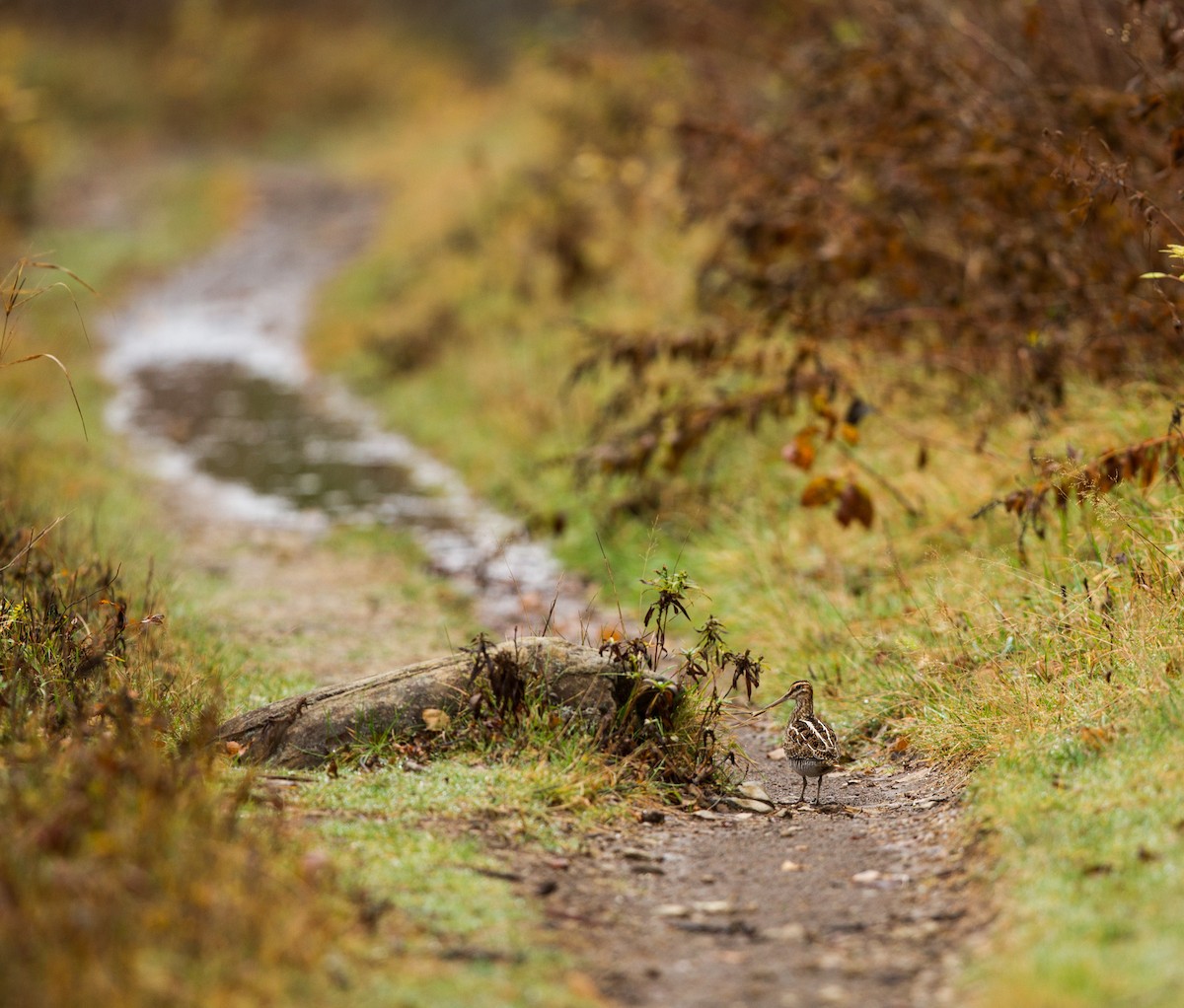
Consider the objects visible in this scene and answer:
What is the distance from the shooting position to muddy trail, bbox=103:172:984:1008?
Result: 3414 mm

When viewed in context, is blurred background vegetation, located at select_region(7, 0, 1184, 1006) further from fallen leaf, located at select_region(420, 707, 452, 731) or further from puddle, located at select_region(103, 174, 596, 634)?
fallen leaf, located at select_region(420, 707, 452, 731)

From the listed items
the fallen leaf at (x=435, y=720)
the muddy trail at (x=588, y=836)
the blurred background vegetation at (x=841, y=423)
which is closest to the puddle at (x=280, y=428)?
the muddy trail at (x=588, y=836)

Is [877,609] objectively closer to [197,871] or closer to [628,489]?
[628,489]

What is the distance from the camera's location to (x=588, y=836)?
4215 millimetres

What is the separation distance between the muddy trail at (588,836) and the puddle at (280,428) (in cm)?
4

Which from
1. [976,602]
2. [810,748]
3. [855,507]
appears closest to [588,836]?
[810,748]

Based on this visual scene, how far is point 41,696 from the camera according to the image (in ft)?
14.4

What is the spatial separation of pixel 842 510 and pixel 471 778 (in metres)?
2.74

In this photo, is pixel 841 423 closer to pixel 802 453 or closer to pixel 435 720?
pixel 802 453

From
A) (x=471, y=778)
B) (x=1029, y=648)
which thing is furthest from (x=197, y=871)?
(x=1029, y=648)

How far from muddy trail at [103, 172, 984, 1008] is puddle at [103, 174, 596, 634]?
1.4 inches

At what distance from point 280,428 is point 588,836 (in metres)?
9.72

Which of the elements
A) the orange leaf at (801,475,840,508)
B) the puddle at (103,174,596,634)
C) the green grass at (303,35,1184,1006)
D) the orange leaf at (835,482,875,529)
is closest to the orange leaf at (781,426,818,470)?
the orange leaf at (801,475,840,508)

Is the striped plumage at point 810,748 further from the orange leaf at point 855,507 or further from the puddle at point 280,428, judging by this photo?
the orange leaf at point 855,507
